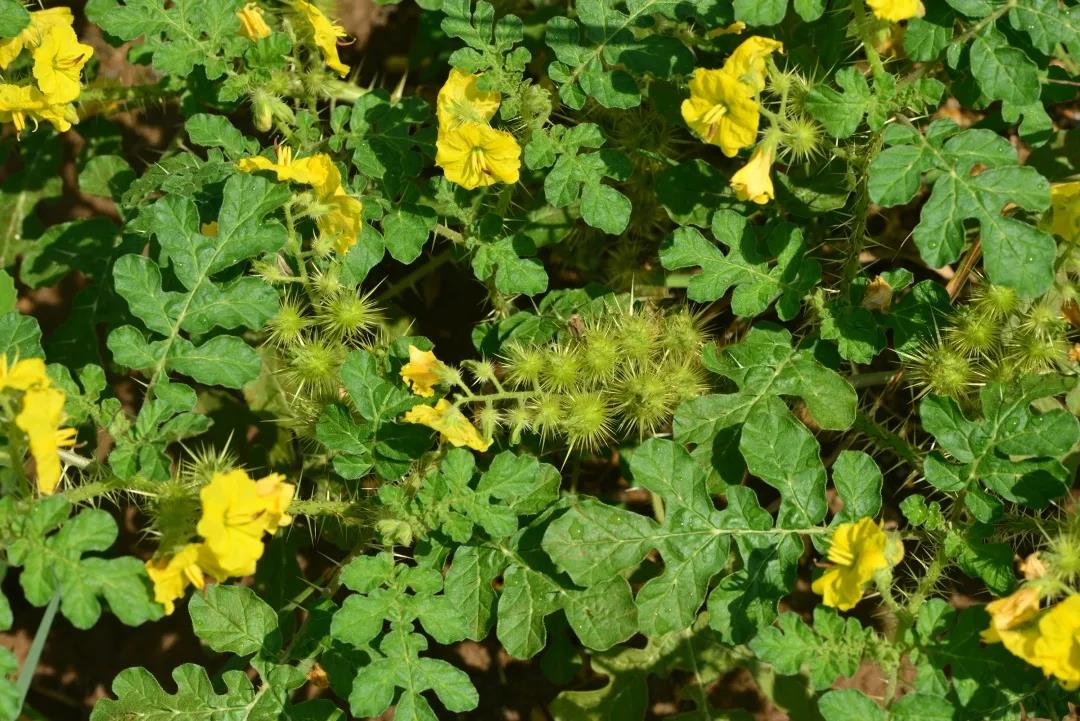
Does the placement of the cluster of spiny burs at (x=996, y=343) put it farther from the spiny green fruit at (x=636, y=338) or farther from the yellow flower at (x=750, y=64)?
the yellow flower at (x=750, y=64)

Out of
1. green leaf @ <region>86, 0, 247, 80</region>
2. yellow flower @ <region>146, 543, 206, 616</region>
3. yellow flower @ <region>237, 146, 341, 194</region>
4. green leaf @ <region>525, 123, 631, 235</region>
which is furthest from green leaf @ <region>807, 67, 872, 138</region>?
yellow flower @ <region>146, 543, 206, 616</region>

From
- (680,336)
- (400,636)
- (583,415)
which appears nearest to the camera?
(400,636)

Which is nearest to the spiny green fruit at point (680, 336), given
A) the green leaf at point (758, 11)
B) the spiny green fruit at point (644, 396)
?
the spiny green fruit at point (644, 396)

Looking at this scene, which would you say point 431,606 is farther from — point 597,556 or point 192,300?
point 192,300

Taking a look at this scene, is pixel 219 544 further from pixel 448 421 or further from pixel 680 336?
pixel 680 336

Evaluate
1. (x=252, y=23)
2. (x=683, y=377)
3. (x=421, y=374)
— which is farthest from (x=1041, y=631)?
(x=252, y=23)

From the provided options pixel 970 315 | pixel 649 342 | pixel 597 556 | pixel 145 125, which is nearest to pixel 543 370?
pixel 649 342
